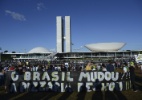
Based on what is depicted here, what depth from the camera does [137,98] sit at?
1116 centimetres

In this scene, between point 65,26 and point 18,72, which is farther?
point 65,26

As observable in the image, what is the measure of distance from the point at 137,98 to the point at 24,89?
220 inches

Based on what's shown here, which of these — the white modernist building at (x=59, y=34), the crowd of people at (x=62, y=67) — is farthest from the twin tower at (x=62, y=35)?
the crowd of people at (x=62, y=67)

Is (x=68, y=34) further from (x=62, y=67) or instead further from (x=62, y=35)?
(x=62, y=67)

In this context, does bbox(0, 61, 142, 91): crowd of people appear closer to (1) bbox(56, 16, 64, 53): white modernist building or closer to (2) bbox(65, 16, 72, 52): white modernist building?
(1) bbox(56, 16, 64, 53): white modernist building

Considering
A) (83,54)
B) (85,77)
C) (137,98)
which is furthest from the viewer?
(83,54)

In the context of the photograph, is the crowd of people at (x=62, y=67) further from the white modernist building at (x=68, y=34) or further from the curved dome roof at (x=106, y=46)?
the curved dome roof at (x=106, y=46)

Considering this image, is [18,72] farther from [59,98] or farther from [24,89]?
[59,98]

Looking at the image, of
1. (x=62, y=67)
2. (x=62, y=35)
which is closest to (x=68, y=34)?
(x=62, y=35)

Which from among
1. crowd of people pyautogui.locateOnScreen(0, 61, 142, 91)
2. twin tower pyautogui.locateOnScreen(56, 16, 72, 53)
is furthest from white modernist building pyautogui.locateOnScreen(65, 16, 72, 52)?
crowd of people pyautogui.locateOnScreen(0, 61, 142, 91)

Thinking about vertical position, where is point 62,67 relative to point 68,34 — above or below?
below

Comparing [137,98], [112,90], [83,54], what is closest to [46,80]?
[112,90]

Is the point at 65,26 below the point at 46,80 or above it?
above

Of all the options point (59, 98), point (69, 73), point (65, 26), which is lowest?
point (59, 98)
